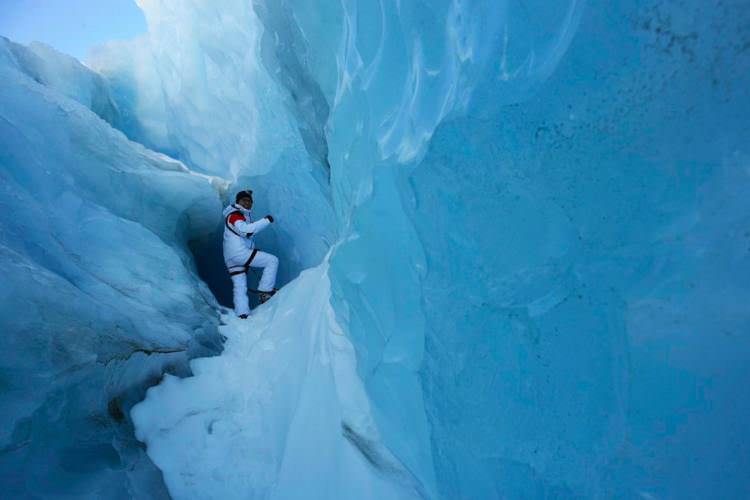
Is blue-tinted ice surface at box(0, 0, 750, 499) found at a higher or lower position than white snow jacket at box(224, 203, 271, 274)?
lower

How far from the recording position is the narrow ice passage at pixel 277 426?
1.69 meters

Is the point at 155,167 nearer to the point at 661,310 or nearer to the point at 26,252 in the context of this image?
the point at 26,252

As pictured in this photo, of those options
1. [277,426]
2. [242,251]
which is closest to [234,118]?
[242,251]

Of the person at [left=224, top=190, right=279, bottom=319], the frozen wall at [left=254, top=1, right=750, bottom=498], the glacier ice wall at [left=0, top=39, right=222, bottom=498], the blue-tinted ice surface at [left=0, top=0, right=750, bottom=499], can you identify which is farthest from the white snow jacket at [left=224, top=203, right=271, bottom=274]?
the frozen wall at [left=254, top=1, right=750, bottom=498]

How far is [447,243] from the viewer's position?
4.13 feet

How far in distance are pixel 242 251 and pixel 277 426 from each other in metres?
2.27

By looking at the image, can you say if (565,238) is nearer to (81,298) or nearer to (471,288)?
(471,288)

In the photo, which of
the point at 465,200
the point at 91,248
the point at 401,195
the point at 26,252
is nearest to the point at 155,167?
the point at 91,248

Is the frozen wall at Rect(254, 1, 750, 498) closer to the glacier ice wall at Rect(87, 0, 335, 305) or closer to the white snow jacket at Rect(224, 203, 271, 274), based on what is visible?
the glacier ice wall at Rect(87, 0, 335, 305)

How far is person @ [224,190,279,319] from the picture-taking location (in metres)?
3.86

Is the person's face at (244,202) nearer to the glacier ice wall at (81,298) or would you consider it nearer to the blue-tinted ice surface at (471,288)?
the glacier ice wall at (81,298)

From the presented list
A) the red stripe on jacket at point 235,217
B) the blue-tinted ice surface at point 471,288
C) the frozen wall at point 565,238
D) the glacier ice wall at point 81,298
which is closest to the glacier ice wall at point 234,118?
the red stripe on jacket at point 235,217

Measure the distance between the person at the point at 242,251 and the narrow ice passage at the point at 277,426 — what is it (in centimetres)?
140

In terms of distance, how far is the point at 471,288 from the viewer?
1.22 m
